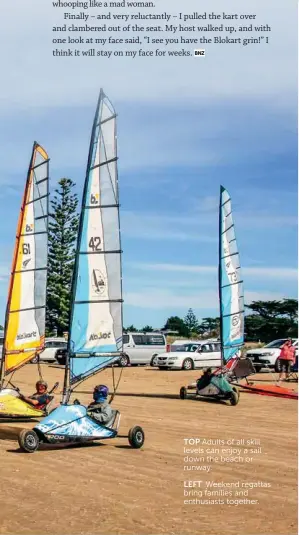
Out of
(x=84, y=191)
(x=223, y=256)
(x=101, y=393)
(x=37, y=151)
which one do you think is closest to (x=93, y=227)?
(x=84, y=191)

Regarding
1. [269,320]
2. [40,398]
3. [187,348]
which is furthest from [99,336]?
[269,320]

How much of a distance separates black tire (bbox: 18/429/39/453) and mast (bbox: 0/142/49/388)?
5.08m

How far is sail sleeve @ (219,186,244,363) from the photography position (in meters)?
22.8

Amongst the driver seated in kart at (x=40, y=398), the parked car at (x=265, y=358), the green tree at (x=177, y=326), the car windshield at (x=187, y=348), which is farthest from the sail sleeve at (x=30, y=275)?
the green tree at (x=177, y=326)

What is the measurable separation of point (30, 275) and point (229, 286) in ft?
23.5

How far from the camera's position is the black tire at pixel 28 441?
12297 millimetres

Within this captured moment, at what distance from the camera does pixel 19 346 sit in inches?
703

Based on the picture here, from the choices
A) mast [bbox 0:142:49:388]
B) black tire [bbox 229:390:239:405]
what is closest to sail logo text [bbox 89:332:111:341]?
mast [bbox 0:142:49:388]

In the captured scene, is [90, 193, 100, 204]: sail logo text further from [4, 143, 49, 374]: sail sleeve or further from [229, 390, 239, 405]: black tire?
[229, 390, 239, 405]: black tire

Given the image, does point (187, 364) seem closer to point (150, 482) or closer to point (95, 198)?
point (95, 198)

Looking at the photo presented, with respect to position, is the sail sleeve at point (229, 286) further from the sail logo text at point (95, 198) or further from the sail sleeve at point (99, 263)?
the sail logo text at point (95, 198)

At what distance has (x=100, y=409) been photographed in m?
13.3

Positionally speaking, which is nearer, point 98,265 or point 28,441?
point 28,441

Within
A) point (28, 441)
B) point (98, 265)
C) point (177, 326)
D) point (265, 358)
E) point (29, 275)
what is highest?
point (177, 326)
